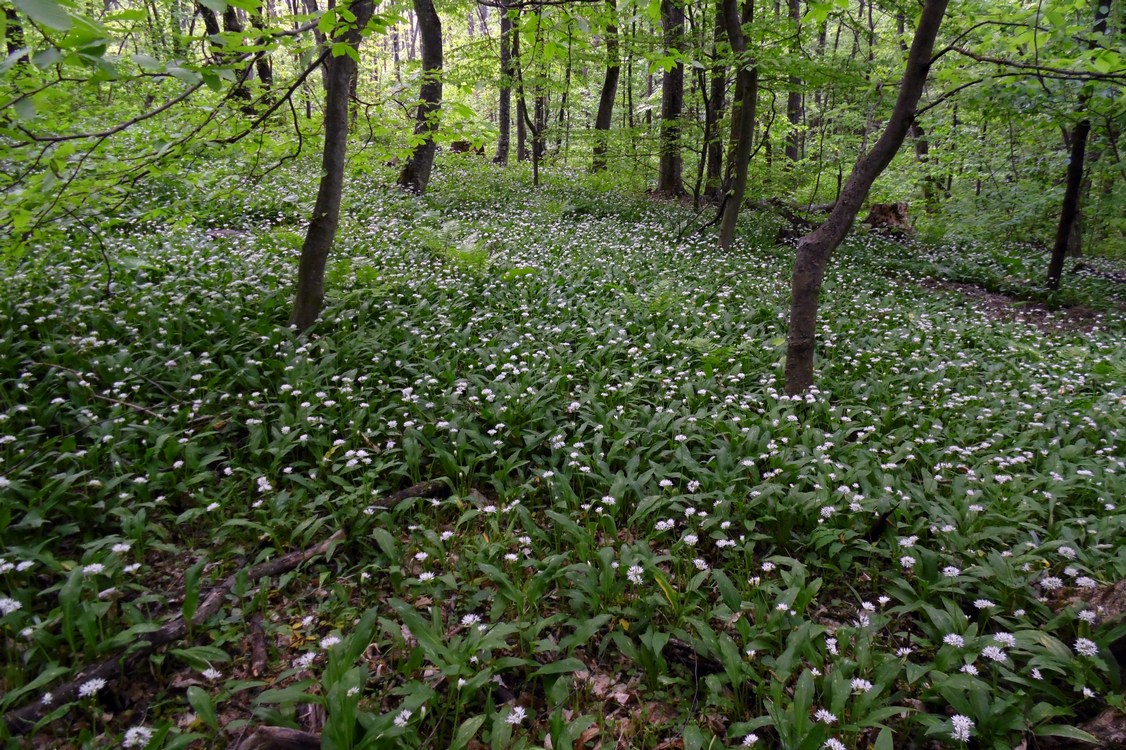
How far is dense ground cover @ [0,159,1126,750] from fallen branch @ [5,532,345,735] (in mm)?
64

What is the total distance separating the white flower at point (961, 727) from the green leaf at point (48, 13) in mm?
3449

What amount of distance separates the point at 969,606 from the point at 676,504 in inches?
66.2

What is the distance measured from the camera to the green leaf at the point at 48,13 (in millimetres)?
1245

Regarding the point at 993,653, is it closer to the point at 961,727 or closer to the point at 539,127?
the point at 961,727

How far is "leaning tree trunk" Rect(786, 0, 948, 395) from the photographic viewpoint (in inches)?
185

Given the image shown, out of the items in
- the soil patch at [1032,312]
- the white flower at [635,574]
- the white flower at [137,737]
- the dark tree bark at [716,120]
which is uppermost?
the dark tree bark at [716,120]

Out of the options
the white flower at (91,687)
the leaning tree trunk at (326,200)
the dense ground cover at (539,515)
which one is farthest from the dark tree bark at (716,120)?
the white flower at (91,687)

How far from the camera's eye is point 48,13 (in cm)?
129

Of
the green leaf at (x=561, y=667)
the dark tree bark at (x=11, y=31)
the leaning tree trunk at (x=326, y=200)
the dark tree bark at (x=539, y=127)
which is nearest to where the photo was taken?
the dark tree bark at (x=11, y=31)

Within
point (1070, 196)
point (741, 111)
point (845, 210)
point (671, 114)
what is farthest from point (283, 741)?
point (671, 114)

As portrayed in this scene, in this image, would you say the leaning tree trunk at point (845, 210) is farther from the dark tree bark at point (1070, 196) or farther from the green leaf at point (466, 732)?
the dark tree bark at point (1070, 196)

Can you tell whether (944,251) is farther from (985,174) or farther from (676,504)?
(676,504)

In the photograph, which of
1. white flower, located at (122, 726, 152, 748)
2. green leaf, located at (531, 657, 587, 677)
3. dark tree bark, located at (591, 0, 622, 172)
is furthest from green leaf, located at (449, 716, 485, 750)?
dark tree bark, located at (591, 0, 622, 172)

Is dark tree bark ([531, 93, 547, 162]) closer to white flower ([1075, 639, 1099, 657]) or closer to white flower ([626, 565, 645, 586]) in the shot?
white flower ([626, 565, 645, 586])
